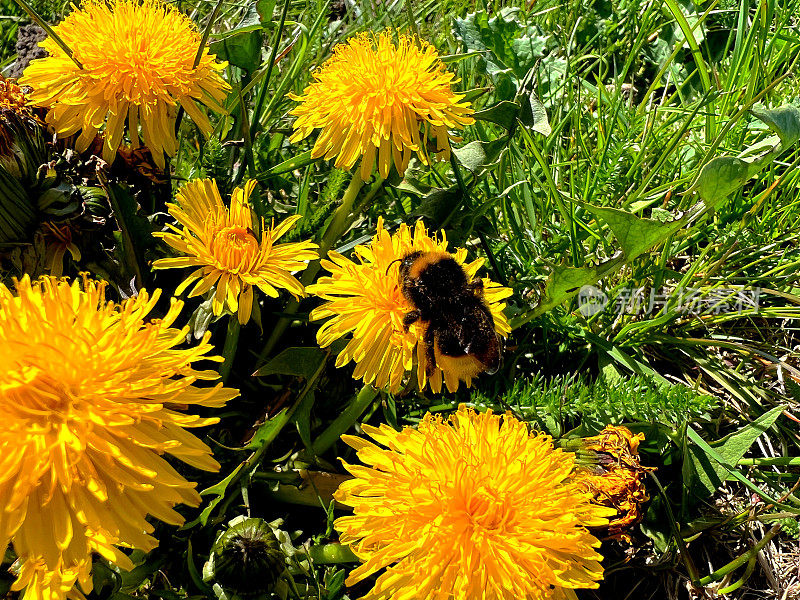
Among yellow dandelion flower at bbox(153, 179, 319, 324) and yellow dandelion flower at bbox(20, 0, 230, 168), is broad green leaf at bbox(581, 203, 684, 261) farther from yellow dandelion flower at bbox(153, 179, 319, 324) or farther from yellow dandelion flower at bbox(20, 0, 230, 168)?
yellow dandelion flower at bbox(20, 0, 230, 168)

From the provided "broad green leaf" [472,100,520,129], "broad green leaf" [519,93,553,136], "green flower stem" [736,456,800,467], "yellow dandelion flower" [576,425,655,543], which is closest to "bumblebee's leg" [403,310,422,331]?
"yellow dandelion flower" [576,425,655,543]

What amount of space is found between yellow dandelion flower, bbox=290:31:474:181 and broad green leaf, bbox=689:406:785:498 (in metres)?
1.17

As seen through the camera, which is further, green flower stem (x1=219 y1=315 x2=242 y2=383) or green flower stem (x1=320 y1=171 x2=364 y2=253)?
green flower stem (x1=320 y1=171 x2=364 y2=253)

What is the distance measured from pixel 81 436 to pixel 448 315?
799mm

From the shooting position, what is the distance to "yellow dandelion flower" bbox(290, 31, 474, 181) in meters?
1.93

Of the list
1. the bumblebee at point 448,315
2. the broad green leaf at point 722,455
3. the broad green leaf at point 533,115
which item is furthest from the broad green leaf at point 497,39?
the broad green leaf at point 722,455

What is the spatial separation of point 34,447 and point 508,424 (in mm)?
968

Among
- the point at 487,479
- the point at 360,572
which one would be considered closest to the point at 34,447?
the point at 360,572

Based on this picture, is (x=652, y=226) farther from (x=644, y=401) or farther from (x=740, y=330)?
(x=740, y=330)

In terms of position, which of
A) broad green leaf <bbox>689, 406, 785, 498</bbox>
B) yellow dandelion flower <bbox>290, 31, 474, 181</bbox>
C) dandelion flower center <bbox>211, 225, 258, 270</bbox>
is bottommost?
broad green leaf <bbox>689, 406, 785, 498</bbox>

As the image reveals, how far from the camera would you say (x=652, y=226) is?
1.87 m

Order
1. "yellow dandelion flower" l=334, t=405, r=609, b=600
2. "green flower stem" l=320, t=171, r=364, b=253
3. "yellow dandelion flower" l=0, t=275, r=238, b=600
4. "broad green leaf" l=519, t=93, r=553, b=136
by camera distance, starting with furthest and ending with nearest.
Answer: "broad green leaf" l=519, t=93, r=553, b=136, "green flower stem" l=320, t=171, r=364, b=253, "yellow dandelion flower" l=334, t=405, r=609, b=600, "yellow dandelion flower" l=0, t=275, r=238, b=600

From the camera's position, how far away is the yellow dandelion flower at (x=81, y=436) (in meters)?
1.31

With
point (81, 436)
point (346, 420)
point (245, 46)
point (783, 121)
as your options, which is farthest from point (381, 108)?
point (81, 436)
